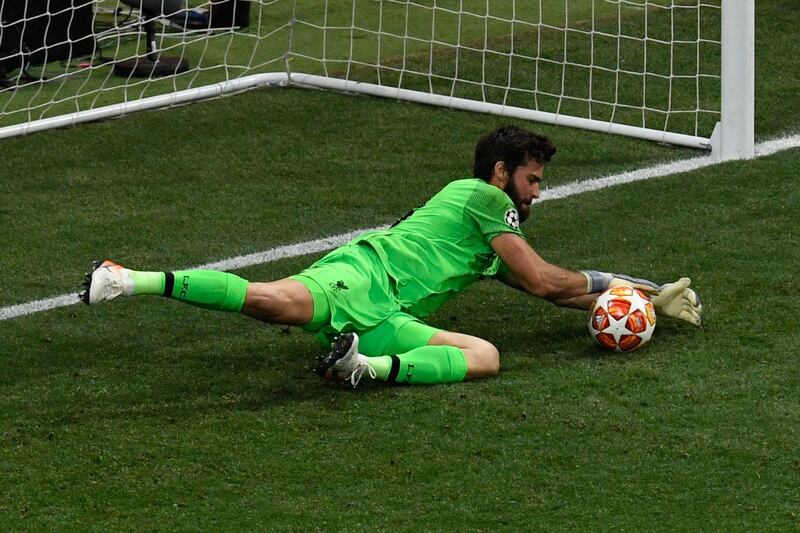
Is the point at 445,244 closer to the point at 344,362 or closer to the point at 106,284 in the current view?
the point at 344,362

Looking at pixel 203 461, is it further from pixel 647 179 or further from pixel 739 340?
pixel 647 179

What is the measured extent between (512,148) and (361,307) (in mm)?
916

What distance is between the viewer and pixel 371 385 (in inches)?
230

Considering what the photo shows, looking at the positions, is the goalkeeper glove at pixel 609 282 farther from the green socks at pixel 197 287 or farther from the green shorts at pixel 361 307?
the green socks at pixel 197 287

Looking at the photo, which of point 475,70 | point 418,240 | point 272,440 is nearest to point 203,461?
point 272,440

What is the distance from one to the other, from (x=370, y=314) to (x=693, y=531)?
1.74 meters

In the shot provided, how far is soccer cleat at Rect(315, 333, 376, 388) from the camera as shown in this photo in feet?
18.1

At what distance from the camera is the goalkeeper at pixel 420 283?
5.64 m

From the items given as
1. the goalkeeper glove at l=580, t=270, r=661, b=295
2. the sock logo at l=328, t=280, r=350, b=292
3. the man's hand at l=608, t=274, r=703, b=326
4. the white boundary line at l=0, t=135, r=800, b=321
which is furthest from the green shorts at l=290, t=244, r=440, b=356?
the white boundary line at l=0, t=135, r=800, b=321

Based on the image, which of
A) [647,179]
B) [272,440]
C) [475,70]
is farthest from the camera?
[475,70]

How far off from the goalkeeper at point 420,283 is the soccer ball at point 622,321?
0.56 feet

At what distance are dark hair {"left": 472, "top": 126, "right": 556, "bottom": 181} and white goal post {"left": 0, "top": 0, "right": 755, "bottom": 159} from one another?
261 centimetres

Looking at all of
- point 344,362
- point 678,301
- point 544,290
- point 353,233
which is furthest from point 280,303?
point 353,233

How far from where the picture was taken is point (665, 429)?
5.35 meters
